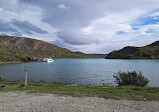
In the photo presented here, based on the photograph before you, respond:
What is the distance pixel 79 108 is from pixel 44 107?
96.7 inches

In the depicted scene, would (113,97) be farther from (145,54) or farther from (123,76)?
(145,54)

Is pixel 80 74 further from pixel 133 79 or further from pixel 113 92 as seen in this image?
pixel 113 92

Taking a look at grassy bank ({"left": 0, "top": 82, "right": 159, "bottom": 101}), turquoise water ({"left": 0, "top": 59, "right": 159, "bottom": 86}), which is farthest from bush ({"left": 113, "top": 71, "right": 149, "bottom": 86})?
turquoise water ({"left": 0, "top": 59, "right": 159, "bottom": 86})

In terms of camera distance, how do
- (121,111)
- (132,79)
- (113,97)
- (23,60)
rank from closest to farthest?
(121,111) → (113,97) → (132,79) → (23,60)

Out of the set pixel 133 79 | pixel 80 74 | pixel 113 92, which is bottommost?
pixel 80 74

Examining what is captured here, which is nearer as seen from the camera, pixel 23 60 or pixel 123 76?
pixel 123 76

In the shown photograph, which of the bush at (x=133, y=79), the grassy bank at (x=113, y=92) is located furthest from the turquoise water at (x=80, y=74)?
the grassy bank at (x=113, y=92)

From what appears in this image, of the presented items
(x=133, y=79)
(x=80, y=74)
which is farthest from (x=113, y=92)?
(x=80, y=74)

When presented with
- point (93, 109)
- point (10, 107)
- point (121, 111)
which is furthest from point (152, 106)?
point (10, 107)

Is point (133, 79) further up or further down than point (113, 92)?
further up

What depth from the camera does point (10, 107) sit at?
876 centimetres

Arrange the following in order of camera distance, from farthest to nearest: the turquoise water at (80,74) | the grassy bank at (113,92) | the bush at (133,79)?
the turquoise water at (80,74) → the bush at (133,79) → the grassy bank at (113,92)

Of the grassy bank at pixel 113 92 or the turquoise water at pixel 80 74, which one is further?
the turquoise water at pixel 80 74

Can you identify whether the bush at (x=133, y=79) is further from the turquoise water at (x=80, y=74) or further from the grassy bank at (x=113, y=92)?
the turquoise water at (x=80, y=74)
